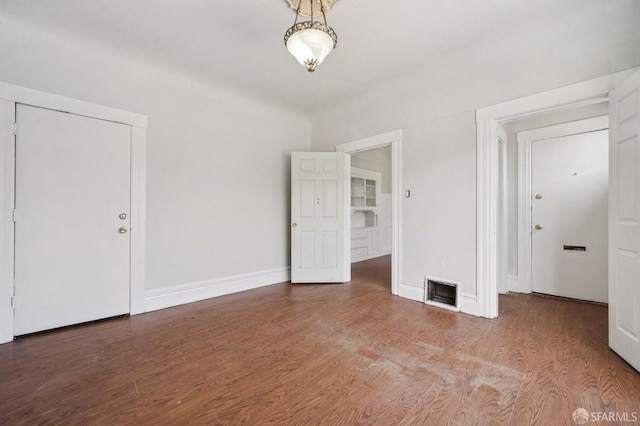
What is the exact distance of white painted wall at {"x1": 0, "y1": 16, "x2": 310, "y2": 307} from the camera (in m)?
2.51

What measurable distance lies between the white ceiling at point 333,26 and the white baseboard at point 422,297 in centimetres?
245

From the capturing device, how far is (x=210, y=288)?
349 centimetres

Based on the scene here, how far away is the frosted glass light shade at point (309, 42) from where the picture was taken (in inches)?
71.3

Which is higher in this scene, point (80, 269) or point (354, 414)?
point (80, 269)

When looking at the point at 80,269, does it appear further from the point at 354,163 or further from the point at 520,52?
the point at 354,163

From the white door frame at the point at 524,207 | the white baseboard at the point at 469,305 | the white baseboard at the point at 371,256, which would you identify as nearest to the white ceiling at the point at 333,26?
the white door frame at the point at 524,207

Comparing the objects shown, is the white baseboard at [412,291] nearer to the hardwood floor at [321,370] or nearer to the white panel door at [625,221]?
the hardwood floor at [321,370]

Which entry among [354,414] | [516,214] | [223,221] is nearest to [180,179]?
[223,221]

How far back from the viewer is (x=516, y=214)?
12.1 feet

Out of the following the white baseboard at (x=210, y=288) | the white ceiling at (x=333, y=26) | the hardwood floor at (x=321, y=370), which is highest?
the white ceiling at (x=333, y=26)

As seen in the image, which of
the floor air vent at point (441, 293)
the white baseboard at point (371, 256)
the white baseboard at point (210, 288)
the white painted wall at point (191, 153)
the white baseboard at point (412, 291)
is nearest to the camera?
the white painted wall at point (191, 153)

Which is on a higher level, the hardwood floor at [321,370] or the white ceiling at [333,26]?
the white ceiling at [333,26]

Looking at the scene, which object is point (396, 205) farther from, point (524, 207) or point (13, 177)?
point (13, 177)

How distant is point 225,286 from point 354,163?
13.4ft
